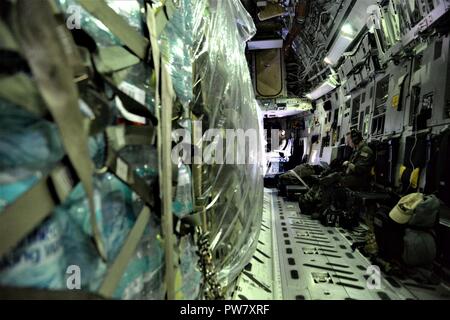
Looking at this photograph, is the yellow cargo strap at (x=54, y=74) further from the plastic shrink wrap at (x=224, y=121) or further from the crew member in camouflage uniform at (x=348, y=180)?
the crew member in camouflage uniform at (x=348, y=180)

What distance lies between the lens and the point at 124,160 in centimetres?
106

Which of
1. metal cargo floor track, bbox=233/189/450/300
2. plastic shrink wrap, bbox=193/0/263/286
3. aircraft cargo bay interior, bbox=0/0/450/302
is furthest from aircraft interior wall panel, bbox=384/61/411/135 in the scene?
plastic shrink wrap, bbox=193/0/263/286

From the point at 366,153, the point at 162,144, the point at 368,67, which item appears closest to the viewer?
the point at 162,144

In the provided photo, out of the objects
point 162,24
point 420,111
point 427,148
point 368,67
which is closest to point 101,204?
point 162,24

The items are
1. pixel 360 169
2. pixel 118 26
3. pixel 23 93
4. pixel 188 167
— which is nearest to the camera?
pixel 23 93

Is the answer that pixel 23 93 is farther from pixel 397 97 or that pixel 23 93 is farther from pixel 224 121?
pixel 397 97

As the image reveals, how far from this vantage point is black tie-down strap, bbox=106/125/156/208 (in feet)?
3.29

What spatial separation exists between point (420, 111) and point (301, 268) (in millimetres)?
2673

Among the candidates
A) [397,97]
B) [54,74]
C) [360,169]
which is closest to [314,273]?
[54,74]

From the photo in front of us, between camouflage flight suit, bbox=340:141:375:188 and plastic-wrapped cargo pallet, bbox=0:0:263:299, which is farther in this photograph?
camouflage flight suit, bbox=340:141:375:188

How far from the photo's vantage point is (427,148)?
343 centimetres

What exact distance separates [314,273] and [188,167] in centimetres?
169

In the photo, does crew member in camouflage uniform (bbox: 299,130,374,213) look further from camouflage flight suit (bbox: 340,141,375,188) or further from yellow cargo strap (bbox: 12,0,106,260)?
yellow cargo strap (bbox: 12,0,106,260)

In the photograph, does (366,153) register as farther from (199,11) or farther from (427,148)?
(199,11)
